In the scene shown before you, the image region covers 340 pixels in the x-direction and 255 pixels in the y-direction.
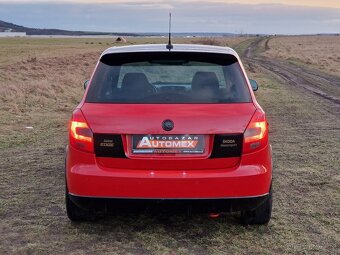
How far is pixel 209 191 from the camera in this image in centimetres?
407

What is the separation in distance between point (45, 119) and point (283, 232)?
26.5 ft

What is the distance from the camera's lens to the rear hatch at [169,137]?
4059mm

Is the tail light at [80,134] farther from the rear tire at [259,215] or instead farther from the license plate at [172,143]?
the rear tire at [259,215]

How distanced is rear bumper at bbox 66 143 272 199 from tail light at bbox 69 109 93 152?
64 mm

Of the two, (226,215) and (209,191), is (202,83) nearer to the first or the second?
(209,191)

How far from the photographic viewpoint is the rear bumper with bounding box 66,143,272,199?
4.04 metres

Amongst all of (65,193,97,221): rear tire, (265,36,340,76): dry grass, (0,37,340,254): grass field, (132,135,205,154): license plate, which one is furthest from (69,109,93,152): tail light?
(265,36,340,76): dry grass

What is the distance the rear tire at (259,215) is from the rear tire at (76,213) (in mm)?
1340

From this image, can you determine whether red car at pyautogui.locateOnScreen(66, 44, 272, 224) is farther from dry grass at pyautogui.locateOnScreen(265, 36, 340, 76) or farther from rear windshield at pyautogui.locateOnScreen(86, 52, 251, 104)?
dry grass at pyautogui.locateOnScreen(265, 36, 340, 76)

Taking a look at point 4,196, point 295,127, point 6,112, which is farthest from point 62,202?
point 6,112

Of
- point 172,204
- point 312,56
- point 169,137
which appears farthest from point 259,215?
point 312,56

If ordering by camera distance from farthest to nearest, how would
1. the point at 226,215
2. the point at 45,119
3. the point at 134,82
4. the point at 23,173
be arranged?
1. the point at 45,119
2. the point at 23,173
3. the point at 226,215
4. the point at 134,82

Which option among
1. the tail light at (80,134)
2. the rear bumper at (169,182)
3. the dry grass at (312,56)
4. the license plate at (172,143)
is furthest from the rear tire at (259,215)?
the dry grass at (312,56)

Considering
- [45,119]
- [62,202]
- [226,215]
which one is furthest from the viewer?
[45,119]
